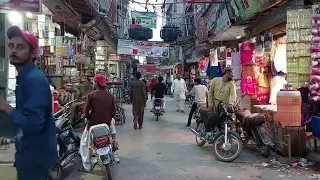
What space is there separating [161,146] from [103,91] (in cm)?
326

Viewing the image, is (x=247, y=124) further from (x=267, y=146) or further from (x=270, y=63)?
(x=270, y=63)

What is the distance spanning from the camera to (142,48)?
80.9ft

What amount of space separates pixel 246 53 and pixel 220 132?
4.87 meters

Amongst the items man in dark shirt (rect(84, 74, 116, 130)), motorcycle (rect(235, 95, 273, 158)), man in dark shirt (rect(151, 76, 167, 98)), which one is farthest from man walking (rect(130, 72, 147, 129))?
man in dark shirt (rect(84, 74, 116, 130))

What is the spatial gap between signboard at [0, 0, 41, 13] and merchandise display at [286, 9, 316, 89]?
5.37 metres

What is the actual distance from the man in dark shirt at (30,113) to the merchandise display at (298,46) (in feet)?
21.7

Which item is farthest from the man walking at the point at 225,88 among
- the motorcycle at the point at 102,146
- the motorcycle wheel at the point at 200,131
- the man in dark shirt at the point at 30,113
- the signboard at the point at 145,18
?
the signboard at the point at 145,18

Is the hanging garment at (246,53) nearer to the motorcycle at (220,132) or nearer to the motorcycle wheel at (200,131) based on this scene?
the motorcycle wheel at (200,131)

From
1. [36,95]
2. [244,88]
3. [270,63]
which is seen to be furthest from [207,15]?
[36,95]

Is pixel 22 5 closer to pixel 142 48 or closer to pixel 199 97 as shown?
pixel 199 97

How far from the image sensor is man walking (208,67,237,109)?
28.1 ft

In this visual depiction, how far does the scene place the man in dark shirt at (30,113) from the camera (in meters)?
2.56

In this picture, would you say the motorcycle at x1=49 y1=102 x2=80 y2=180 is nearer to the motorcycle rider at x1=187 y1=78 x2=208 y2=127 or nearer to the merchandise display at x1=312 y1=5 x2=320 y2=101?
the merchandise display at x1=312 y1=5 x2=320 y2=101

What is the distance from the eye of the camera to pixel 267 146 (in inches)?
309
